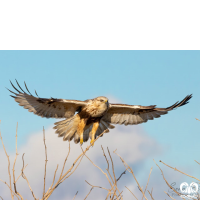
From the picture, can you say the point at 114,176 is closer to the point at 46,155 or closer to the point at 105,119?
the point at 46,155

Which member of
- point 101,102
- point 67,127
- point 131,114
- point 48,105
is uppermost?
point 131,114

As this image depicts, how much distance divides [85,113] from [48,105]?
1.11 meters

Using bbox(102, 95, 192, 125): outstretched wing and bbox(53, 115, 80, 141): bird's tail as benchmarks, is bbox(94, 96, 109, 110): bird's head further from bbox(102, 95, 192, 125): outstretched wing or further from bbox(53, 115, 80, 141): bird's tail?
bbox(53, 115, 80, 141): bird's tail

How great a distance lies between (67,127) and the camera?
825 cm

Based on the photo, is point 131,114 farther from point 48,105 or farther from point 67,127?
point 48,105

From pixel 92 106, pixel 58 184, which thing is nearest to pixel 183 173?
pixel 58 184

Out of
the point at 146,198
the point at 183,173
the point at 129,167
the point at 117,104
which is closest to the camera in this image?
the point at 183,173

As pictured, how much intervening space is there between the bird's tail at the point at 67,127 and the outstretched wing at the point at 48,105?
0.20 metres

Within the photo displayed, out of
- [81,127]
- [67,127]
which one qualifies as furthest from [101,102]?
[67,127]

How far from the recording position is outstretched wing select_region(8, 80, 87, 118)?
7426 millimetres

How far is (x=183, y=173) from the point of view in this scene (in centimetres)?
355

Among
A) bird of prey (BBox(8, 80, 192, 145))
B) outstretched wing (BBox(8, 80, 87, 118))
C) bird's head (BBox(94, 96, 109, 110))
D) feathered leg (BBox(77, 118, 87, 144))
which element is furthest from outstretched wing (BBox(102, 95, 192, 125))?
outstretched wing (BBox(8, 80, 87, 118))

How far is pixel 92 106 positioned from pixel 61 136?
4.96ft

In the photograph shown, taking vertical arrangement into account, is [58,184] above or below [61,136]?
below
